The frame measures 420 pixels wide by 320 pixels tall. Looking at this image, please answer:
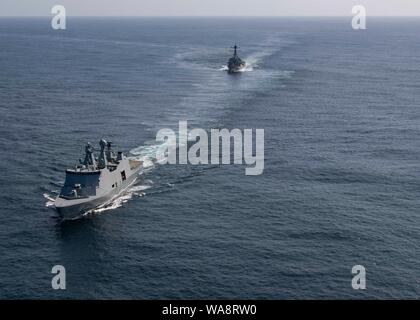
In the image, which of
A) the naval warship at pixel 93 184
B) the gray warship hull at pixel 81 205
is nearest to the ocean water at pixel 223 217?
the gray warship hull at pixel 81 205

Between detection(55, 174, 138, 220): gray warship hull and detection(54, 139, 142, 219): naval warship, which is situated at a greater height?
detection(54, 139, 142, 219): naval warship

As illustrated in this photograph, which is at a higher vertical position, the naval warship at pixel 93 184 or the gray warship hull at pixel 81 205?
the naval warship at pixel 93 184

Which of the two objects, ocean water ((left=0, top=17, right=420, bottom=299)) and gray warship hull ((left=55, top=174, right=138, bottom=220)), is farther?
gray warship hull ((left=55, top=174, right=138, bottom=220))

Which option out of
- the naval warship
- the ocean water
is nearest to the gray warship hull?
the naval warship

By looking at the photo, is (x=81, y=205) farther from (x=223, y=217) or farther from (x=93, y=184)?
(x=223, y=217)

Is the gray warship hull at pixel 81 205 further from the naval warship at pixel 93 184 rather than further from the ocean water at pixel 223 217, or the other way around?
the ocean water at pixel 223 217

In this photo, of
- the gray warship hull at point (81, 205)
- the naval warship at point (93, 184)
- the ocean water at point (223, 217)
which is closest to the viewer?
the ocean water at point (223, 217)

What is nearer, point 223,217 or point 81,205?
point 223,217

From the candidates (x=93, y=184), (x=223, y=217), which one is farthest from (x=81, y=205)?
(x=223, y=217)

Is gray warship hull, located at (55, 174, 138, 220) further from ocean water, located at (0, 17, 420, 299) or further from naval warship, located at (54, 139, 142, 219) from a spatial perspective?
ocean water, located at (0, 17, 420, 299)
